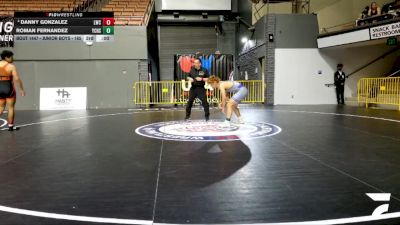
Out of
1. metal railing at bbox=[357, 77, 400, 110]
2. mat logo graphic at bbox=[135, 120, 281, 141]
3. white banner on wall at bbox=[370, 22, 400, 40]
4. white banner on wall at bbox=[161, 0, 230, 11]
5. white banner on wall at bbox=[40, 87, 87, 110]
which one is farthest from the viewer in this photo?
white banner on wall at bbox=[161, 0, 230, 11]

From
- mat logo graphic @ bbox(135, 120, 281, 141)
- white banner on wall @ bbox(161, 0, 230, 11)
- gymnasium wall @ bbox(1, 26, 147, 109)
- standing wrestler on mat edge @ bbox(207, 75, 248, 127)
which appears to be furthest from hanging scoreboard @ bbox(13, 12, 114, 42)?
standing wrestler on mat edge @ bbox(207, 75, 248, 127)

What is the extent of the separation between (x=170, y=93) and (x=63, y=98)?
5.18 metres

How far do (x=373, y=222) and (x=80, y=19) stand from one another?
1613 cm

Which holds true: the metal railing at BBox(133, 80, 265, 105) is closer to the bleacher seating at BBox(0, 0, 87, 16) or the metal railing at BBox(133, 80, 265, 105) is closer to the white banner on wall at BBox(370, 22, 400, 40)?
the white banner on wall at BBox(370, 22, 400, 40)

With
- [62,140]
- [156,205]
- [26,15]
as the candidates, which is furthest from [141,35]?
[156,205]

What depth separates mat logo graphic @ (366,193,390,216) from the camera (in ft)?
9.55

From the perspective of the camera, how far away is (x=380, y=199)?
10.5ft

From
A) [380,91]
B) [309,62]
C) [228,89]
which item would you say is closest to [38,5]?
[309,62]

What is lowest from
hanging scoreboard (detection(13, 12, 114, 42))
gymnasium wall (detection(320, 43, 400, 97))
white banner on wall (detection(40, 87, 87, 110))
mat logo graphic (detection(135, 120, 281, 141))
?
mat logo graphic (detection(135, 120, 281, 141))

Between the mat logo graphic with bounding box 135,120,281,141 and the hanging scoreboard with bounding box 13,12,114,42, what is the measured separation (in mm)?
9664

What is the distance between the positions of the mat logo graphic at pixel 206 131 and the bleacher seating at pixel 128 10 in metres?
11.0

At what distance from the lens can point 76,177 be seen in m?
4.10

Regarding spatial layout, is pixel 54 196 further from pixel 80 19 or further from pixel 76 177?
pixel 80 19

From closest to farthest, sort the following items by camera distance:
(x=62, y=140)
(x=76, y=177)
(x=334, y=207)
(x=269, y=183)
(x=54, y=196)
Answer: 1. (x=334, y=207)
2. (x=54, y=196)
3. (x=269, y=183)
4. (x=76, y=177)
5. (x=62, y=140)
